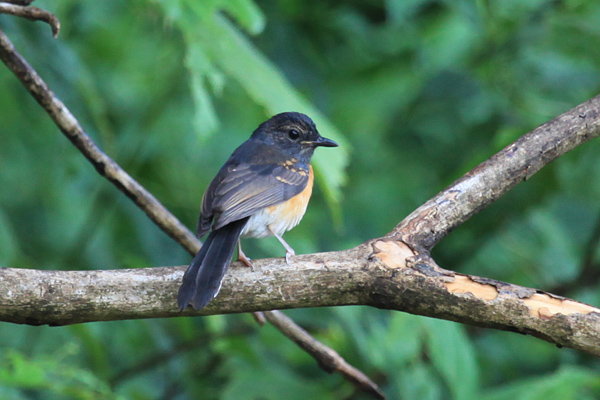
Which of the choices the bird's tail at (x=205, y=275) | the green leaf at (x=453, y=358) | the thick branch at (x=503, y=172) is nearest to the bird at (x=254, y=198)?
the bird's tail at (x=205, y=275)

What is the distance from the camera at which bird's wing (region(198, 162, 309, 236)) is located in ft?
10.3

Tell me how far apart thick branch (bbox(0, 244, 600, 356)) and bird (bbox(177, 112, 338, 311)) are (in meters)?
0.12

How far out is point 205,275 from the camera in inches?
95.1

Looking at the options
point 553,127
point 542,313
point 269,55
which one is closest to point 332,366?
point 542,313

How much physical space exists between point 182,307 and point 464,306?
1.04 metres

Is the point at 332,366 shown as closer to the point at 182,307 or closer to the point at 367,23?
the point at 182,307

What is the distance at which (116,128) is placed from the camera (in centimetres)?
537

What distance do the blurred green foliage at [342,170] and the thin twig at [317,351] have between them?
0.69 meters

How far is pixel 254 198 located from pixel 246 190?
0.06m

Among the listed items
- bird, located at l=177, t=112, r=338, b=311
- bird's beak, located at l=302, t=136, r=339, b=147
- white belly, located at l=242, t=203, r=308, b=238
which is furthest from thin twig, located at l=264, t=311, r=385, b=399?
bird's beak, located at l=302, t=136, r=339, b=147

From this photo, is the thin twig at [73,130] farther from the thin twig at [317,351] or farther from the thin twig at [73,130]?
the thin twig at [317,351]

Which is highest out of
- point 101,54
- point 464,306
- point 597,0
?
point 597,0

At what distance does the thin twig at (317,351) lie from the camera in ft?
9.84

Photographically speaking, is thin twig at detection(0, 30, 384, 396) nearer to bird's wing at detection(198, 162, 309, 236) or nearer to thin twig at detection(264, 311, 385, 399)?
bird's wing at detection(198, 162, 309, 236)
